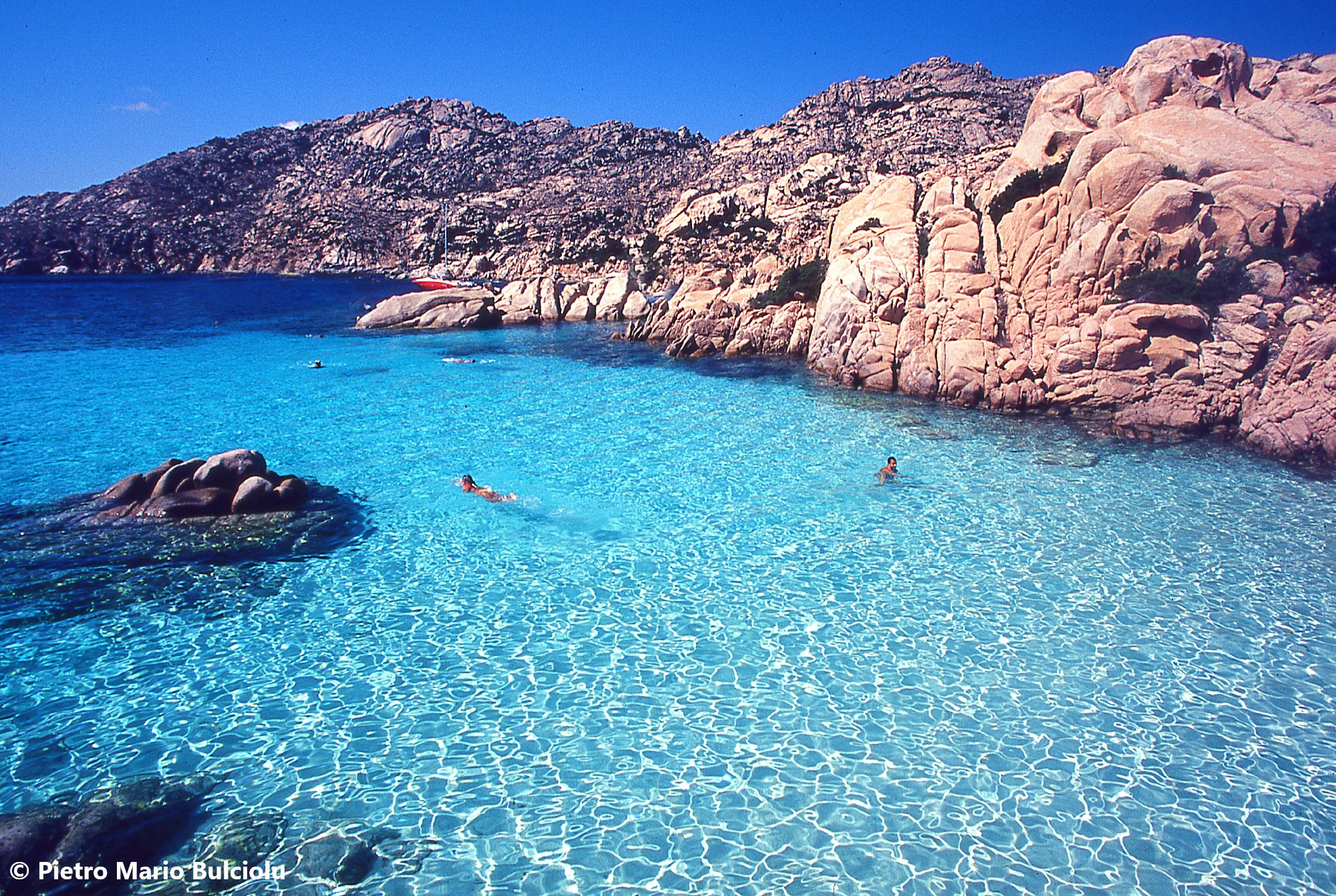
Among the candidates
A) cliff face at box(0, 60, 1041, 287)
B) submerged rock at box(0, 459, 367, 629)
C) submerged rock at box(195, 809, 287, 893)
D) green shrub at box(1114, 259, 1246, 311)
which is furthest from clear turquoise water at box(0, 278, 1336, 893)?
cliff face at box(0, 60, 1041, 287)

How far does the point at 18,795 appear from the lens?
287 inches

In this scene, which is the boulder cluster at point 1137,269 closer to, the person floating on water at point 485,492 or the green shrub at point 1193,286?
the green shrub at point 1193,286

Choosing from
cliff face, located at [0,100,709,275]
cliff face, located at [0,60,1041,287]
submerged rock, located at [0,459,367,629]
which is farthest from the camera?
cliff face, located at [0,100,709,275]

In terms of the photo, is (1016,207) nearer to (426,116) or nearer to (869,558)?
(869,558)

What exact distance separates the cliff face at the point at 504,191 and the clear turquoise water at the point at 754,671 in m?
53.2

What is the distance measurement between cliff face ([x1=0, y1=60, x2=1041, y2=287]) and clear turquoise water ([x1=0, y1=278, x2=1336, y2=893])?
53.2 meters

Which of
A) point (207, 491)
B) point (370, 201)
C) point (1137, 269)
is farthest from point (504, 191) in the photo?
point (207, 491)

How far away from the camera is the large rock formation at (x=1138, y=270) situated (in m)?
20.0

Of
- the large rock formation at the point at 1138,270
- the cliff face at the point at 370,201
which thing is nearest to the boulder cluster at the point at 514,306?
the large rock formation at the point at 1138,270

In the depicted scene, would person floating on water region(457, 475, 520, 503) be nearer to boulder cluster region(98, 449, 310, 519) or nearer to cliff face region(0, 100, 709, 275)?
boulder cluster region(98, 449, 310, 519)

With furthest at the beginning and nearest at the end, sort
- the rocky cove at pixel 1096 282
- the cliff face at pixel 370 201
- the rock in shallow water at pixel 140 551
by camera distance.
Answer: the cliff face at pixel 370 201
the rocky cove at pixel 1096 282
the rock in shallow water at pixel 140 551

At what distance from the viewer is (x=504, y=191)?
413ft

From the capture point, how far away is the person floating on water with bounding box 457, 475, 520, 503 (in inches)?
633

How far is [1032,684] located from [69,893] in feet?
33.5
